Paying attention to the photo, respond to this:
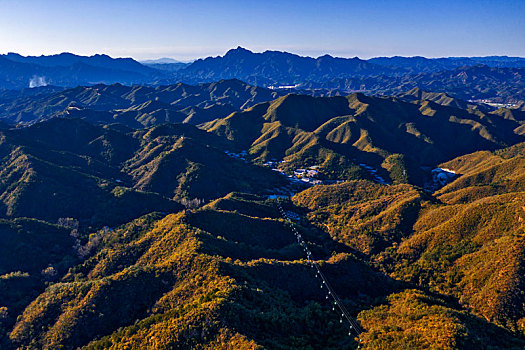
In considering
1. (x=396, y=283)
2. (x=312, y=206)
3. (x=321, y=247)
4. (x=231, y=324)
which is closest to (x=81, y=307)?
(x=231, y=324)

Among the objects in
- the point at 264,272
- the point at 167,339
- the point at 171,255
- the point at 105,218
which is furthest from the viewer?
the point at 105,218

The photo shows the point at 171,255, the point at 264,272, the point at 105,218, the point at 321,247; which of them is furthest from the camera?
the point at 105,218

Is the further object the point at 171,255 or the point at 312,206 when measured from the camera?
the point at 312,206

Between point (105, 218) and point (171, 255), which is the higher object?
point (171, 255)

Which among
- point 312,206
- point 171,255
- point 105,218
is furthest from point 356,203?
point 105,218

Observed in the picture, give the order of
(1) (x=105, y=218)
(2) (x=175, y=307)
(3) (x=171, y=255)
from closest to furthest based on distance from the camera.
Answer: (2) (x=175, y=307)
(3) (x=171, y=255)
(1) (x=105, y=218)

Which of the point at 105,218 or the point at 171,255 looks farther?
the point at 105,218

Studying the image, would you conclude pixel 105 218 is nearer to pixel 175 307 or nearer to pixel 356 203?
pixel 175 307

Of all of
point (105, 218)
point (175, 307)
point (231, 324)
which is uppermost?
point (231, 324)

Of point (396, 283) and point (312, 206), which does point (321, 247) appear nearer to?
point (396, 283)
